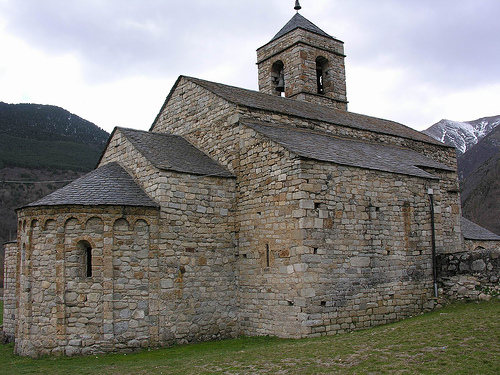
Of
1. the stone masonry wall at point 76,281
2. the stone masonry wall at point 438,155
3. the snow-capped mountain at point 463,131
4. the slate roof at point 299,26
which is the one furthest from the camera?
the snow-capped mountain at point 463,131

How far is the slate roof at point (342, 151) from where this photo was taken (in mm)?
12742

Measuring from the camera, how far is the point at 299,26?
21.2 meters

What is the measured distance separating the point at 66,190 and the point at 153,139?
3.27 m

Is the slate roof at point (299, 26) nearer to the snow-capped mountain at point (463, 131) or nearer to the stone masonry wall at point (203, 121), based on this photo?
the stone masonry wall at point (203, 121)

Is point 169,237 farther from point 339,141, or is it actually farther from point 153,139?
point 339,141

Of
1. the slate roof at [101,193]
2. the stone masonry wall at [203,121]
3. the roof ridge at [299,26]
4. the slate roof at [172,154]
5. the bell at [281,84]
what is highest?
the roof ridge at [299,26]

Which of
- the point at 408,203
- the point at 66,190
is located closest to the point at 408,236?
the point at 408,203

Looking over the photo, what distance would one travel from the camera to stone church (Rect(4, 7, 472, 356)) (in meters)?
11.5

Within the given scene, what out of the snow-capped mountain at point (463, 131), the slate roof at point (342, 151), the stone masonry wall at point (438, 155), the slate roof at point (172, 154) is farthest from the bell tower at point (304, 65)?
the snow-capped mountain at point (463, 131)

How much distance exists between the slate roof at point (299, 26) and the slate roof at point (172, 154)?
8.61 m

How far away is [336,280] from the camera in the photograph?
12.0 meters

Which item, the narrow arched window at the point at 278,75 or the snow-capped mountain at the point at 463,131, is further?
the snow-capped mountain at the point at 463,131

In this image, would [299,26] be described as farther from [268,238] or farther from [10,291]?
[10,291]

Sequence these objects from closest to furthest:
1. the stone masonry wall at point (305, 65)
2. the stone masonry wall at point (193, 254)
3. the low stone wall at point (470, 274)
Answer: the stone masonry wall at point (193, 254) → the low stone wall at point (470, 274) → the stone masonry wall at point (305, 65)
